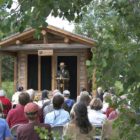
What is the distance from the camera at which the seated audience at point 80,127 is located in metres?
6.02

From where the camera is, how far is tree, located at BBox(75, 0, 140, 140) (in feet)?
9.25

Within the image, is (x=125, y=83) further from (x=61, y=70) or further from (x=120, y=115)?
(x=61, y=70)

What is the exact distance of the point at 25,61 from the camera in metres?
23.8

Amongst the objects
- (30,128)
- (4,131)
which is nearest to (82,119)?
(30,128)

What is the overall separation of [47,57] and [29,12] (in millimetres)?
20401

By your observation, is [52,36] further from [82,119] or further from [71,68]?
[82,119]

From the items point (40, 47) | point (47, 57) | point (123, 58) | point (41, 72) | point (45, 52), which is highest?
point (40, 47)

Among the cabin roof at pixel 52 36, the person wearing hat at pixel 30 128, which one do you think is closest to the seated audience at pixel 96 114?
the person wearing hat at pixel 30 128

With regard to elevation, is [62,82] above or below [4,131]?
above

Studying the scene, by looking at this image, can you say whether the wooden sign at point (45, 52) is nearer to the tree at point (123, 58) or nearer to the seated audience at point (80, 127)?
the seated audience at point (80, 127)

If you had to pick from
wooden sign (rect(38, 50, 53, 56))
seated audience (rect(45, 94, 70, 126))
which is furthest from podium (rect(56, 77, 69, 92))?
seated audience (rect(45, 94, 70, 126))

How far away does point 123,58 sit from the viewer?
286cm

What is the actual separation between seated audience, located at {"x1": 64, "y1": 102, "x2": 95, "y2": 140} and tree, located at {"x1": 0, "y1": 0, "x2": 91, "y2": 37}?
9.36ft

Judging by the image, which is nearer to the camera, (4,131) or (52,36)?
(4,131)
